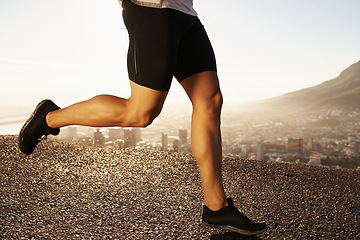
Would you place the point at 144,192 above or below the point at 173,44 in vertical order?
below

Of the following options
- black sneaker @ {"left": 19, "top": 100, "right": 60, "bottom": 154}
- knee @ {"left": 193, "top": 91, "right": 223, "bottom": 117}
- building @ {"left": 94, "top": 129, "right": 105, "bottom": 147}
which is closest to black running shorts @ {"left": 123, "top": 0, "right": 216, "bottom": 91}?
knee @ {"left": 193, "top": 91, "right": 223, "bottom": 117}

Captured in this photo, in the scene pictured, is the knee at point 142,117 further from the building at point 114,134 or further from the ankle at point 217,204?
the building at point 114,134

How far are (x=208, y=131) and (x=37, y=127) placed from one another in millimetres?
1249

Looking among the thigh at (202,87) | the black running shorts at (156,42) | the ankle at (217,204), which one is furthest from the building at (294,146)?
the black running shorts at (156,42)

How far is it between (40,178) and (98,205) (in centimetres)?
95

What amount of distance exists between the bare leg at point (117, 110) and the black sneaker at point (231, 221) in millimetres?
689

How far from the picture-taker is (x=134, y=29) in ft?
6.11

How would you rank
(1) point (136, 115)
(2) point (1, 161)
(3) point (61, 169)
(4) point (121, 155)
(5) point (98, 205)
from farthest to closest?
(4) point (121, 155), (2) point (1, 161), (3) point (61, 169), (5) point (98, 205), (1) point (136, 115)

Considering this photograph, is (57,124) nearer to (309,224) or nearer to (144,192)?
(144,192)

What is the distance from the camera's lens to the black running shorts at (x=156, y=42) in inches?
71.1

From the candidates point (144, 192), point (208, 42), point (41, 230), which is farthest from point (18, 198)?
point (208, 42)

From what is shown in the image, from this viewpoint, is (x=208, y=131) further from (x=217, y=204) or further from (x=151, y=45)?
(x=151, y=45)

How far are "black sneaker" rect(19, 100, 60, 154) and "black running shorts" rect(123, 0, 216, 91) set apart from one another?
873mm

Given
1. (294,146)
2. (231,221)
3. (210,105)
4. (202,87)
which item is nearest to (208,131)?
(210,105)
